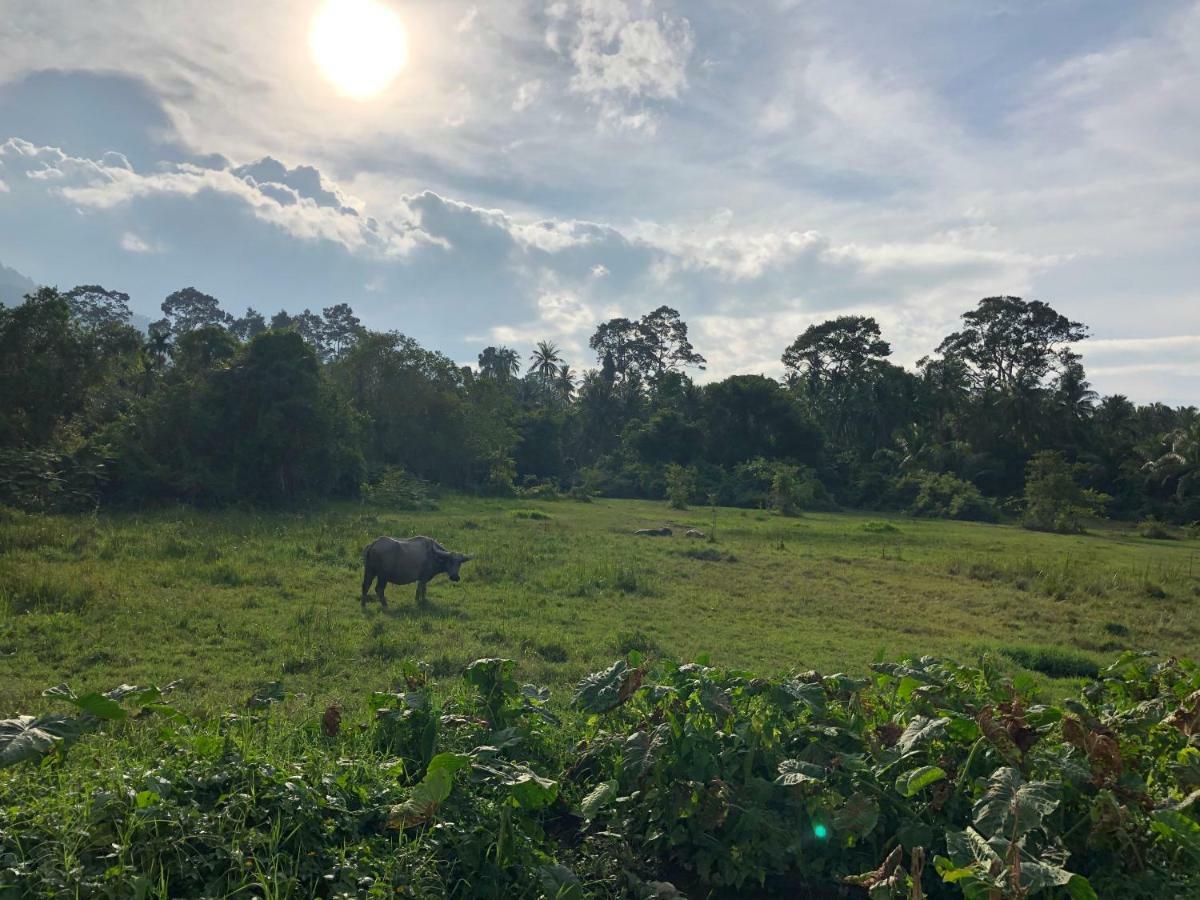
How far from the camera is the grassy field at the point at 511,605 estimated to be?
7.59 metres

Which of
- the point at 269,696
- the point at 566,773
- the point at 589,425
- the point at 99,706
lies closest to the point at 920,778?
the point at 566,773

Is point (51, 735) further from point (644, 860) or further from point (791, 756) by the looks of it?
point (791, 756)

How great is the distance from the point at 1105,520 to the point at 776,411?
Answer: 1768cm

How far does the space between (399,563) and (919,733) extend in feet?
28.9

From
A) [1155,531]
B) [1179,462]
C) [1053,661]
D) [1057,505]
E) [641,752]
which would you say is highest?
[1179,462]

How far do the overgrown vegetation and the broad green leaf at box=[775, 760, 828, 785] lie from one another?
14mm

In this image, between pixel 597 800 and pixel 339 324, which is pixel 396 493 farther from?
pixel 339 324

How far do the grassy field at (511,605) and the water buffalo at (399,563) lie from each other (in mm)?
419

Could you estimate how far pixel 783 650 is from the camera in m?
9.13

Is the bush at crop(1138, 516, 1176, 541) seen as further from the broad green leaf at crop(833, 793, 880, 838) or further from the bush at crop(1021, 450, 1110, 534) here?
the broad green leaf at crop(833, 793, 880, 838)

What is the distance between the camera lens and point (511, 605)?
11.0 m

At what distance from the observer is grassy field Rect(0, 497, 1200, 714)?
7586mm

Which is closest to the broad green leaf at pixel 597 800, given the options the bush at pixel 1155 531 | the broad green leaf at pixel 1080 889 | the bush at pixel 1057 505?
the broad green leaf at pixel 1080 889

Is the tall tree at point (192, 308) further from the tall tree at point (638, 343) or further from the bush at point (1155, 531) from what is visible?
the bush at point (1155, 531)
